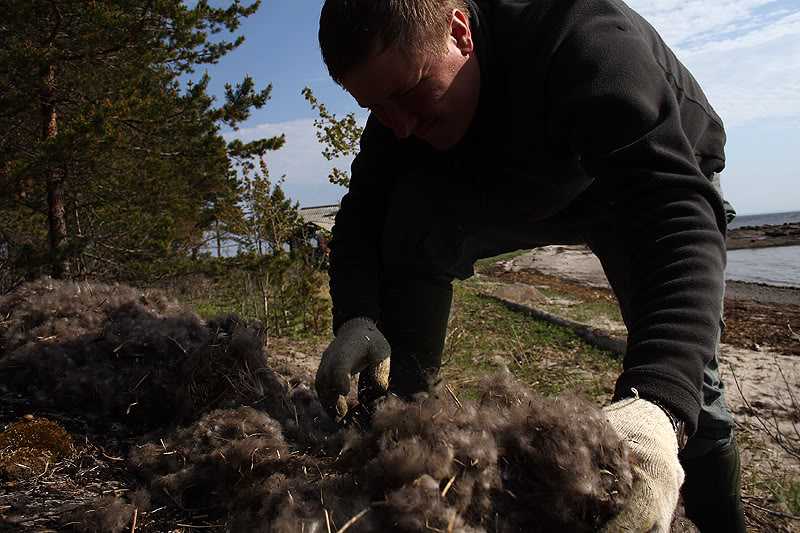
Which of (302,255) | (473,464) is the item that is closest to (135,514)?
(473,464)

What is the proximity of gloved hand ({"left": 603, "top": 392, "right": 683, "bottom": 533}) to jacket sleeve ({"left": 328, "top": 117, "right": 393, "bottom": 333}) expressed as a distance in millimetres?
1350

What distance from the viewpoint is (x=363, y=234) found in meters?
2.60

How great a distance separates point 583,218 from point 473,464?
1.29m

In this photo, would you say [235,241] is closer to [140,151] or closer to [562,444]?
[140,151]

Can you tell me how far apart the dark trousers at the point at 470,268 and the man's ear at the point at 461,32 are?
517mm

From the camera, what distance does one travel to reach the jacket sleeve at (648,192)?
126 cm

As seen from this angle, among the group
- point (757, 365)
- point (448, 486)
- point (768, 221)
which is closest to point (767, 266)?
point (757, 365)

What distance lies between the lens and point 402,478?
1.03m

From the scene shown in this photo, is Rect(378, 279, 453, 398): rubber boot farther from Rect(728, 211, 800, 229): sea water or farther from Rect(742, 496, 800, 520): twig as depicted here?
Rect(728, 211, 800, 229): sea water

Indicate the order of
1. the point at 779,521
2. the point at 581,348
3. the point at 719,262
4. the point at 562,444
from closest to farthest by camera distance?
the point at 562,444 → the point at 719,262 → the point at 779,521 → the point at 581,348

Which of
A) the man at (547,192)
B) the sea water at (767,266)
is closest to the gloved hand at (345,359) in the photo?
the man at (547,192)

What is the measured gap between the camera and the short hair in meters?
1.63

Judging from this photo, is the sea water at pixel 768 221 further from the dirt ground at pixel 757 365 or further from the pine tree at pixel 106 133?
the pine tree at pixel 106 133

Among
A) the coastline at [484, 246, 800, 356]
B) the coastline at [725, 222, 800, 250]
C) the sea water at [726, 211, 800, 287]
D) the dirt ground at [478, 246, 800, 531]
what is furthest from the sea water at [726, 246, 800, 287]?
the dirt ground at [478, 246, 800, 531]
